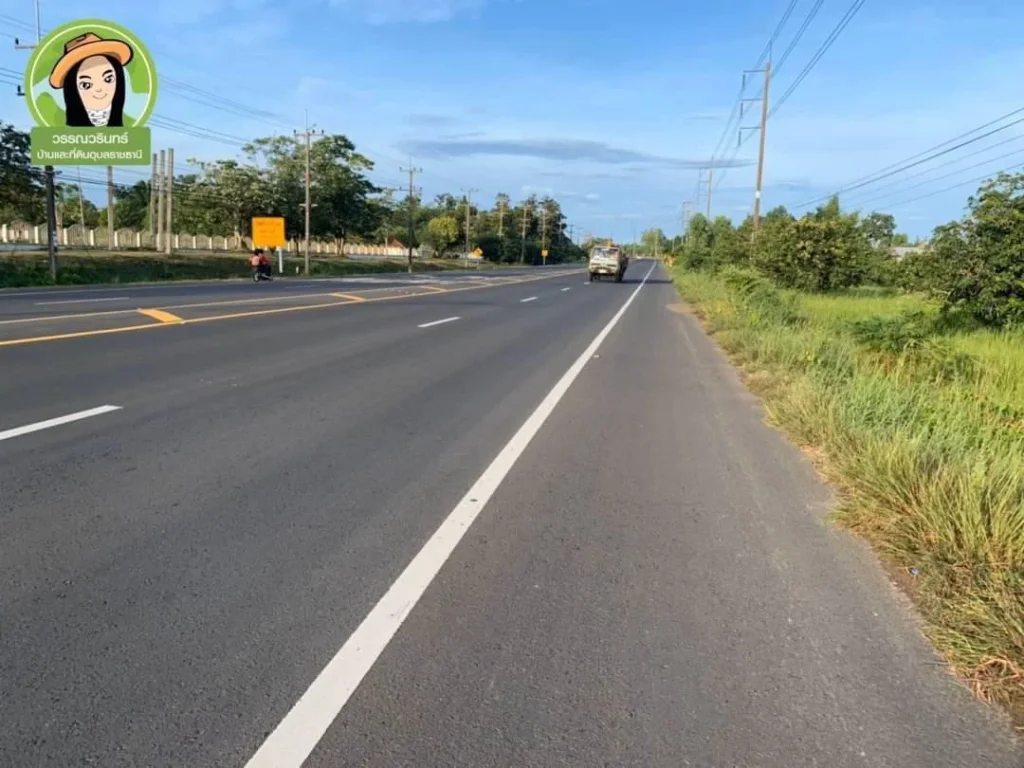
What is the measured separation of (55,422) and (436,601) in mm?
4742

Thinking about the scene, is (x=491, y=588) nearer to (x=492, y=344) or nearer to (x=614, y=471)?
(x=614, y=471)

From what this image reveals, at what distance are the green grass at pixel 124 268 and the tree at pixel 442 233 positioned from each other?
49.5 m

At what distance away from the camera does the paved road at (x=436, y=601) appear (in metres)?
2.70

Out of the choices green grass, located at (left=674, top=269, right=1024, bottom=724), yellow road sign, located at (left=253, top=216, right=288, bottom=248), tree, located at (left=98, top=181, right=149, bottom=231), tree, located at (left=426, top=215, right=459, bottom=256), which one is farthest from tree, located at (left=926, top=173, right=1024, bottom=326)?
tree, located at (left=98, top=181, right=149, bottom=231)

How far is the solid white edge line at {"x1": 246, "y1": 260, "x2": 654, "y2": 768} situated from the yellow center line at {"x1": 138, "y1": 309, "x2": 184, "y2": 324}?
11346 mm

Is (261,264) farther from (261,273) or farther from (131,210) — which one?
(131,210)

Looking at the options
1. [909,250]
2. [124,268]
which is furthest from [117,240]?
[909,250]

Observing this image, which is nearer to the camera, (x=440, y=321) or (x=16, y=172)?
(x=440, y=321)

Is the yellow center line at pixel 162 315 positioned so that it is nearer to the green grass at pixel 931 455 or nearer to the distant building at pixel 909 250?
the green grass at pixel 931 455

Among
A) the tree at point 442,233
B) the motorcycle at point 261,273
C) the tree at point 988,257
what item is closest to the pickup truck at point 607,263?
the motorcycle at point 261,273

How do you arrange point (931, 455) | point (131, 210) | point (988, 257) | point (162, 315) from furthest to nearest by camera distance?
1. point (131, 210)
2. point (162, 315)
3. point (988, 257)
4. point (931, 455)

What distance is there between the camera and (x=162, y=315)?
15781mm

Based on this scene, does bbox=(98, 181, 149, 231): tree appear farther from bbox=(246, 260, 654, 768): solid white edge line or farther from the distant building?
bbox=(246, 260, 654, 768): solid white edge line

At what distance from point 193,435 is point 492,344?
7955mm
